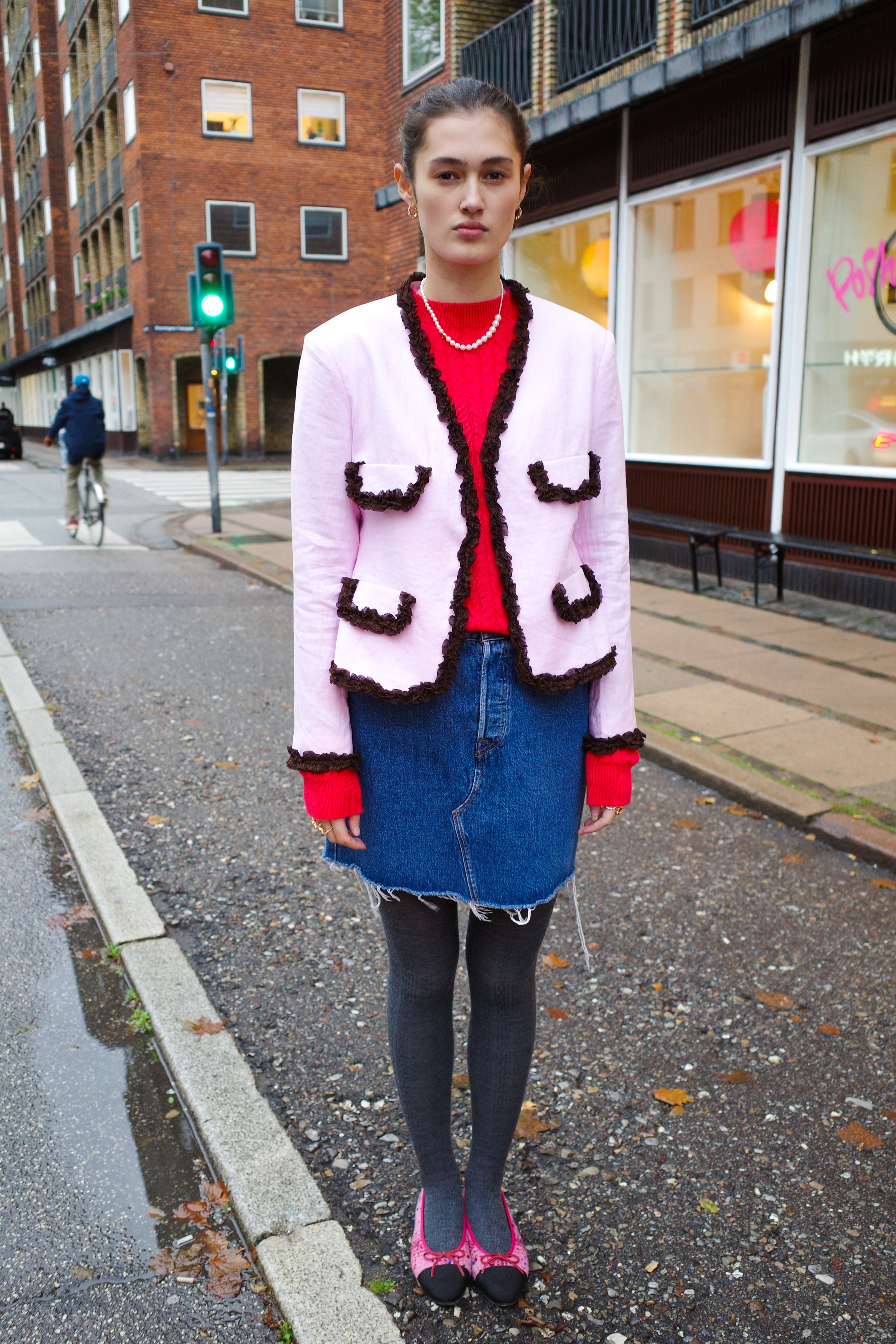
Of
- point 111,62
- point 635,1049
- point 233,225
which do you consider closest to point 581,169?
point 635,1049

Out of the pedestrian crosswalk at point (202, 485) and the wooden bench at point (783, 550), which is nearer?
the wooden bench at point (783, 550)

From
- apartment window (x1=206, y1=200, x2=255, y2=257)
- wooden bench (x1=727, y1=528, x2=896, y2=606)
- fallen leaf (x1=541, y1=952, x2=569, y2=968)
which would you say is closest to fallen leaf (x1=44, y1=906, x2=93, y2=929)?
fallen leaf (x1=541, y1=952, x2=569, y2=968)

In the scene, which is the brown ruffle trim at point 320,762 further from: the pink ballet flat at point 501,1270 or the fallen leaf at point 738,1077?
the fallen leaf at point 738,1077

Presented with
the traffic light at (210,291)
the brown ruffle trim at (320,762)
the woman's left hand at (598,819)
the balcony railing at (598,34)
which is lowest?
the woman's left hand at (598,819)

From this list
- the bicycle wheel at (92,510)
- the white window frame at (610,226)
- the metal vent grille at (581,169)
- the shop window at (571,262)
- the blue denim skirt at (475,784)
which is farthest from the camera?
the bicycle wheel at (92,510)

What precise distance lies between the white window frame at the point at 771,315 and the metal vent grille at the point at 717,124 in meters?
0.09

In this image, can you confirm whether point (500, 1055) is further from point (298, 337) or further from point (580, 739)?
point (298, 337)

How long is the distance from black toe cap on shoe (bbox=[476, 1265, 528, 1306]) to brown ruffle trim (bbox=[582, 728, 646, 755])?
3.50ft

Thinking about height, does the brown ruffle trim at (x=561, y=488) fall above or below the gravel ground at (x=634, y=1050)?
above

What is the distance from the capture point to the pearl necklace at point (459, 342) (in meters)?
1.96

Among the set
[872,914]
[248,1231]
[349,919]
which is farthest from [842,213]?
[248,1231]

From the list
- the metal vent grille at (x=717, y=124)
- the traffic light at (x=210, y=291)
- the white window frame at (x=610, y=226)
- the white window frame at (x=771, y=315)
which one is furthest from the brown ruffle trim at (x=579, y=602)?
the traffic light at (x=210, y=291)

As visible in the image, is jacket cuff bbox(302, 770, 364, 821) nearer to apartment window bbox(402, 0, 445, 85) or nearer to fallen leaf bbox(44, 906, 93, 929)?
fallen leaf bbox(44, 906, 93, 929)

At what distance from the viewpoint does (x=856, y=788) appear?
506 cm
